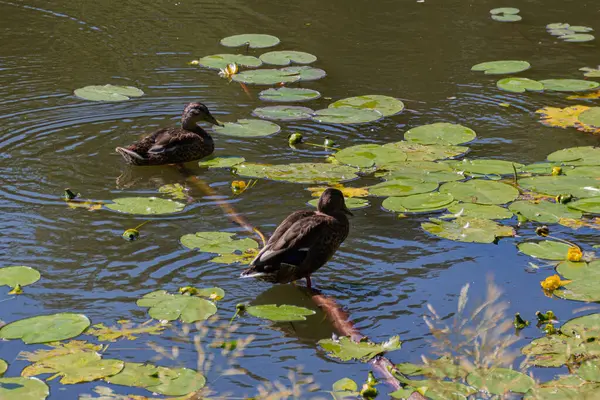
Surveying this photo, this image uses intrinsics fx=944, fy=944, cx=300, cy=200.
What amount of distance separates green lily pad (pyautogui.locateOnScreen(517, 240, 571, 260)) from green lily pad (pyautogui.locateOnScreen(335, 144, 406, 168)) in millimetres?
1936

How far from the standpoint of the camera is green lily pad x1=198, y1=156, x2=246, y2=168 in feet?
28.3

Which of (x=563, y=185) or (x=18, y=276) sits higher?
(x=18, y=276)

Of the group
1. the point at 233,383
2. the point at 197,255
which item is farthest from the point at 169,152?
the point at 233,383

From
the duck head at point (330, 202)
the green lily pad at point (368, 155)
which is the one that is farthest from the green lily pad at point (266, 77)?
the duck head at point (330, 202)

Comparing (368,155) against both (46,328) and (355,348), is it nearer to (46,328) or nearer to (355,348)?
(355,348)

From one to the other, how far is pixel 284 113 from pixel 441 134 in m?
1.64

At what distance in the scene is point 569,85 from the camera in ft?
33.9

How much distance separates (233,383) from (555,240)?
9.65ft

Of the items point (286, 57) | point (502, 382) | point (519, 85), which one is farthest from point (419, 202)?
point (286, 57)

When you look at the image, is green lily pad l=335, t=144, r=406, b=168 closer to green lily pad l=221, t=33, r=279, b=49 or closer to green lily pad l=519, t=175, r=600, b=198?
green lily pad l=519, t=175, r=600, b=198

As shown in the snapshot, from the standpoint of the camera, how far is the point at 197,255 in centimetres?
669

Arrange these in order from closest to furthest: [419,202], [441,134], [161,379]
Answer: [161,379] < [419,202] < [441,134]

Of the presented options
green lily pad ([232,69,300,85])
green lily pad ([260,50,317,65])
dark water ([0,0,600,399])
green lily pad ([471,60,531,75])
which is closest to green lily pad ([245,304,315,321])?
dark water ([0,0,600,399])

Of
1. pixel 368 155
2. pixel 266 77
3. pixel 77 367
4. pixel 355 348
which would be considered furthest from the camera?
pixel 266 77
